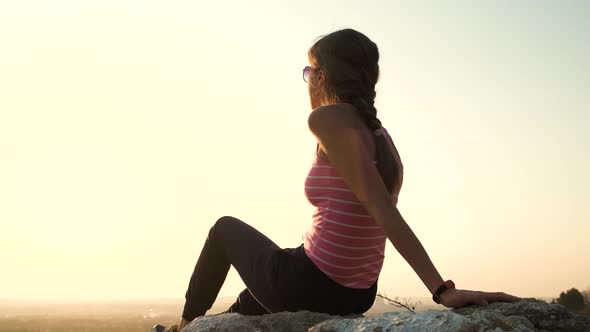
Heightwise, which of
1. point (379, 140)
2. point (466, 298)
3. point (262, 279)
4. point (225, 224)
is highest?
point (379, 140)

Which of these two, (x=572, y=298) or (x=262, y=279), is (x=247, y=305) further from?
(x=572, y=298)

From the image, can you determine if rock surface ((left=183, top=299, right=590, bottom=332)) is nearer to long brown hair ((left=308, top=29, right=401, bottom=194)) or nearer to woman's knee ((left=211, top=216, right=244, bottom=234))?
woman's knee ((left=211, top=216, right=244, bottom=234))

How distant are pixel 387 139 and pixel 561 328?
77.6 inches

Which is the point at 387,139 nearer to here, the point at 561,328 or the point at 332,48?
the point at 332,48

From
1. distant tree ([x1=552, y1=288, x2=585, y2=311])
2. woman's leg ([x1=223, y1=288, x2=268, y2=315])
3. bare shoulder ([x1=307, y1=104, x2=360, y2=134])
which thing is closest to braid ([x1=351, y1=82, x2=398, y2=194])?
bare shoulder ([x1=307, y1=104, x2=360, y2=134])

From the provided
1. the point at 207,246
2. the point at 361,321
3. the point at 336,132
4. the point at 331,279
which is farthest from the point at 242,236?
the point at 361,321

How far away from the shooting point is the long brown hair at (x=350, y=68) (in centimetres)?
494

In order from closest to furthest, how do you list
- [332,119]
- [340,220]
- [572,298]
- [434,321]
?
1. [434,321]
2. [332,119]
3. [340,220]
4. [572,298]

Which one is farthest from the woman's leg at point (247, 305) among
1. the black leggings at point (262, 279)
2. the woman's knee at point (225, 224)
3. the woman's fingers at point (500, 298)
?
the woman's fingers at point (500, 298)

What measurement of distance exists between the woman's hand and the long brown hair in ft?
3.52

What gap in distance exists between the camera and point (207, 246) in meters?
5.70

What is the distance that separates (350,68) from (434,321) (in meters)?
2.55

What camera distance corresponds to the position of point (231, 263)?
5.66 meters

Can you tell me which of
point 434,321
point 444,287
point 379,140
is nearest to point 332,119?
point 379,140
